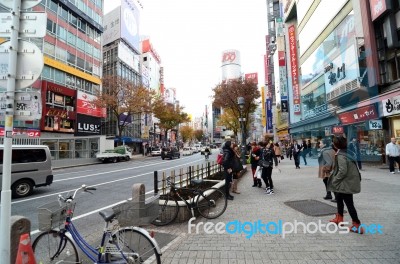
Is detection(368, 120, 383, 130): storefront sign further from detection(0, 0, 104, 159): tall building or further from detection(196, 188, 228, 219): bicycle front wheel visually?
detection(0, 0, 104, 159): tall building

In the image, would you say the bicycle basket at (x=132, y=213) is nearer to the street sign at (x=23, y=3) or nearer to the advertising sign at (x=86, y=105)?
the street sign at (x=23, y=3)

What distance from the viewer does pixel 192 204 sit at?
589 centimetres

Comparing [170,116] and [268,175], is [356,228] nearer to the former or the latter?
[268,175]

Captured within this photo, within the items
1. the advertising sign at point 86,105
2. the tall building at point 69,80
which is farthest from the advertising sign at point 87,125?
the advertising sign at point 86,105

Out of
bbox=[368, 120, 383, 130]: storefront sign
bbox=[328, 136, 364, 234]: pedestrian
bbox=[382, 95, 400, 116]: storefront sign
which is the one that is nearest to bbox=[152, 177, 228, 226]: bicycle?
bbox=[328, 136, 364, 234]: pedestrian

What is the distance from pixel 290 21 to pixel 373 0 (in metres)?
23.9

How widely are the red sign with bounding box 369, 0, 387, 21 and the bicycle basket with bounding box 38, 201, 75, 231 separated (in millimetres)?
17702

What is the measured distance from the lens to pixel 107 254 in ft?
11.0

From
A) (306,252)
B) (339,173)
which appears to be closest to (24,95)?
(306,252)

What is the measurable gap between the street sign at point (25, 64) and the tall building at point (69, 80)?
24.7m

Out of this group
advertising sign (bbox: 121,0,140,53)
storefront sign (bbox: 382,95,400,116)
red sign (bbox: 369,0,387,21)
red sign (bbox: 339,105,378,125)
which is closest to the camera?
storefront sign (bbox: 382,95,400,116)

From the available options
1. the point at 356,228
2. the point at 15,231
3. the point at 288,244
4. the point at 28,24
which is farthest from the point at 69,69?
the point at 356,228

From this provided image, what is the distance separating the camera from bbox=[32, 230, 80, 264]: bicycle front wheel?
11.8 ft

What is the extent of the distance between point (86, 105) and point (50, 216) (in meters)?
37.4
